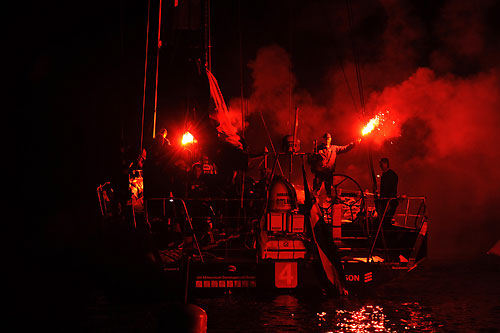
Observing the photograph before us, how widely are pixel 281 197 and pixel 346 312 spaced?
261cm

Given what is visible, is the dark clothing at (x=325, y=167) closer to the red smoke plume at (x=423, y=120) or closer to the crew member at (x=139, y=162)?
the crew member at (x=139, y=162)

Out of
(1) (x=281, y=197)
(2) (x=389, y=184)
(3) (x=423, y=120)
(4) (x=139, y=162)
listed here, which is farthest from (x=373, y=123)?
(3) (x=423, y=120)

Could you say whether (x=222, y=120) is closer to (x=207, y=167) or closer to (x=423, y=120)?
(x=207, y=167)

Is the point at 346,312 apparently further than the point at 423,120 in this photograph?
No

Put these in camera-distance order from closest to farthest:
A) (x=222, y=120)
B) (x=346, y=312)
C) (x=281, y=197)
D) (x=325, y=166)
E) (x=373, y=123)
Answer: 1. (x=346, y=312)
2. (x=281, y=197)
3. (x=222, y=120)
4. (x=325, y=166)
5. (x=373, y=123)

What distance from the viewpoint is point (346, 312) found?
1045 centimetres

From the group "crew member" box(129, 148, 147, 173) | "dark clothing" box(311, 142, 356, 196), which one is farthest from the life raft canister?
"crew member" box(129, 148, 147, 173)

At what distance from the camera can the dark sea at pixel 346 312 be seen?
31.5 feet

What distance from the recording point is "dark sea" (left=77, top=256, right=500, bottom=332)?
378 inches

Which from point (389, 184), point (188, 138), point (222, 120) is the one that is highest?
point (222, 120)

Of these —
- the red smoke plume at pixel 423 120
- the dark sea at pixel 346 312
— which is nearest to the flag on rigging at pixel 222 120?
the dark sea at pixel 346 312

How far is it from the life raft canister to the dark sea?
1.73 m

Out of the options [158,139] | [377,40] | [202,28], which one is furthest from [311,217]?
[377,40]

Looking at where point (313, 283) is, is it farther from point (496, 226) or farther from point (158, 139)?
point (496, 226)
